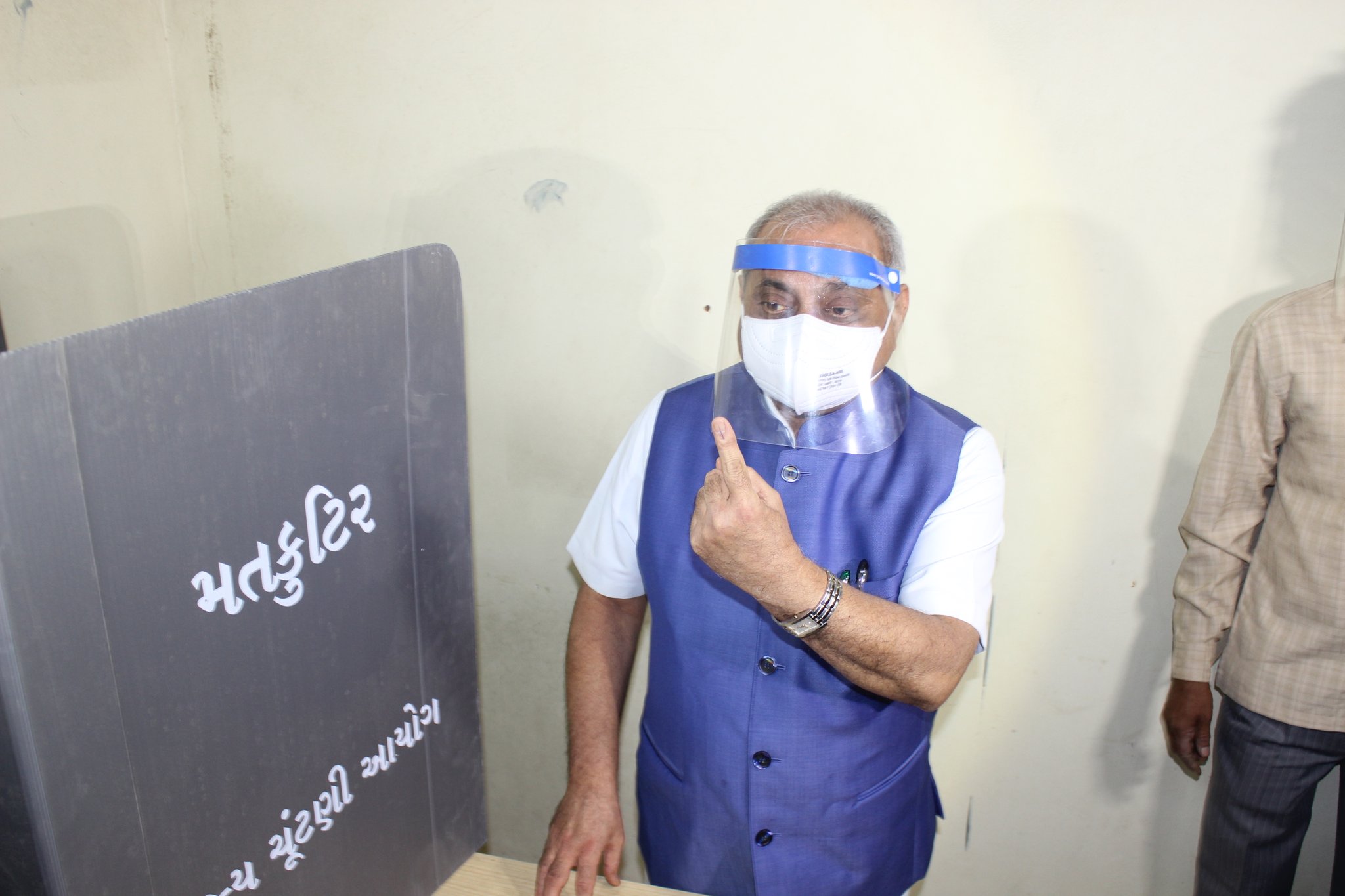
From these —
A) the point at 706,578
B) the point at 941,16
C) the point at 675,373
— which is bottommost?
the point at 706,578

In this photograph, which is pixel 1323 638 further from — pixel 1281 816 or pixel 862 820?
pixel 862 820

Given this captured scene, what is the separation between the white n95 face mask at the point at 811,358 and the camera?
117 centimetres

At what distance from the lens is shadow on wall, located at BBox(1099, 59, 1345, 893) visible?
4.91ft

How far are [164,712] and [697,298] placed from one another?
4.24ft

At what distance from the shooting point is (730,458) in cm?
99

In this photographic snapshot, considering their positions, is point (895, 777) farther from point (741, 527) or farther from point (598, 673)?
point (741, 527)

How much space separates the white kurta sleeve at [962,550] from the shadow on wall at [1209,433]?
24.0 inches

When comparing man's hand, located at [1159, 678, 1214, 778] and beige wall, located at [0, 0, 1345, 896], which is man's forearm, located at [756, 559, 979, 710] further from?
man's hand, located at [1159, 678, 1214, 778]

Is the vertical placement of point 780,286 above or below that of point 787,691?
above

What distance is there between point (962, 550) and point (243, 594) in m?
0.87

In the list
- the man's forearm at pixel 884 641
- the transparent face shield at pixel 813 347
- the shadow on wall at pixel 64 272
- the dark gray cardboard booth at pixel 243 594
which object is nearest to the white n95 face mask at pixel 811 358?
the transparent face shield at pixel 813 347

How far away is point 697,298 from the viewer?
70.2 inches

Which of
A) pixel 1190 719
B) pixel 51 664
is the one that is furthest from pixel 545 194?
pixel 1190 719

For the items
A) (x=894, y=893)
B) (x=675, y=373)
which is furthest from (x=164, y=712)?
(x=675, y=373)
